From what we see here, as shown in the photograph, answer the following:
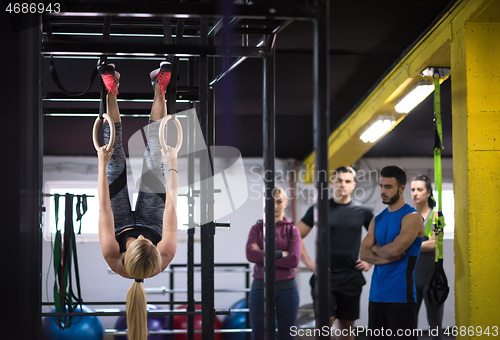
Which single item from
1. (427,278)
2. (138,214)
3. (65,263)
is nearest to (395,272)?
(427,278)

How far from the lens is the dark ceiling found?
318 centimetres

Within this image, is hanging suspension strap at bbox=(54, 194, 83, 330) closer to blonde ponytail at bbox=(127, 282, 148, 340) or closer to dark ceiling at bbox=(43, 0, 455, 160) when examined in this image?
blonde ponytail at bbox=(127, 282, 148, 340)

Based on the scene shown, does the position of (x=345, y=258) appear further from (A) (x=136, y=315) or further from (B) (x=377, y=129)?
(B) (x=377, y=129)

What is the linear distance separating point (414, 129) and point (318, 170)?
4903 mm

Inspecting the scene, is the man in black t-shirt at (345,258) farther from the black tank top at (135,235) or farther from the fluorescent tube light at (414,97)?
the black tank top at (135,235)

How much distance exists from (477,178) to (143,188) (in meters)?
1.89

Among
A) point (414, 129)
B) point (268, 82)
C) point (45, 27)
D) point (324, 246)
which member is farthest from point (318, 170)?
point (414, 129)

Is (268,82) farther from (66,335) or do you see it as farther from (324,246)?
(66,335)

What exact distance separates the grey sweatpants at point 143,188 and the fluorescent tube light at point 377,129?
9.96ft

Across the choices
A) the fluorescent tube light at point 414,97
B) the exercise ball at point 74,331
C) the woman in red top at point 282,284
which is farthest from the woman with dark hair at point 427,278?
the exercise ball at point 74,331

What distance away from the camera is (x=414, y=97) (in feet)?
13.8

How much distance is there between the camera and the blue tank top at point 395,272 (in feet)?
9.09

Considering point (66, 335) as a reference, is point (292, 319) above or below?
above

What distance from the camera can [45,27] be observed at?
229cm
